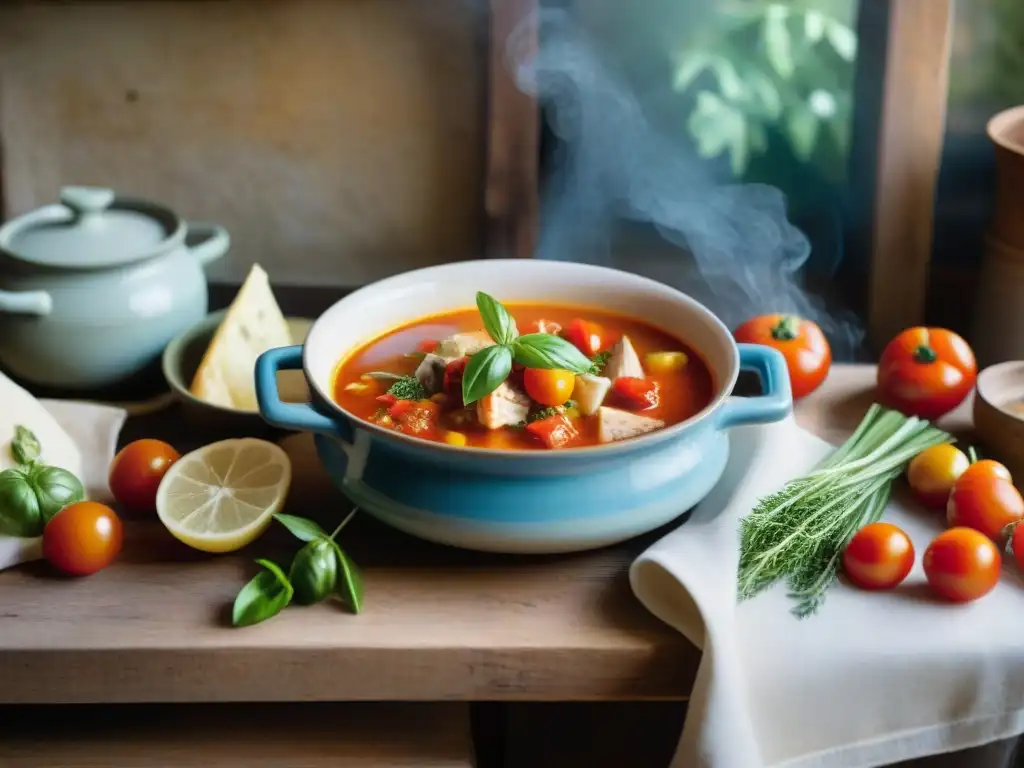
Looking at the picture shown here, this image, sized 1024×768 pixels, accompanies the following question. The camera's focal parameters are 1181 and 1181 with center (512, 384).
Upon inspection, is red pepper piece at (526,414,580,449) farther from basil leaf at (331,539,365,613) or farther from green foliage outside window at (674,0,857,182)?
green foliage outside window at (674,0,857,182)

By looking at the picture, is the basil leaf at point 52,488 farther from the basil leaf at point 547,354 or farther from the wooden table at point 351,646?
the basil leaf at point 547,354

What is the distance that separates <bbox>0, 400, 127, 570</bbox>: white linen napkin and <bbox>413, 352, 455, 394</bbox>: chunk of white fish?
44 centimetres

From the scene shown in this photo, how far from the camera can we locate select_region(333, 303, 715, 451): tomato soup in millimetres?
1321

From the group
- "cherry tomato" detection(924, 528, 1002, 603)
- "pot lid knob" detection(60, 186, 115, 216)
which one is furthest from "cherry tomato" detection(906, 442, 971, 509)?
"pot lid knob" detection(60, 186, 115, 216)

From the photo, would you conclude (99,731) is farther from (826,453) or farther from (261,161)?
(261,161)

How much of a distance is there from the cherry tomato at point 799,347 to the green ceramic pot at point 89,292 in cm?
88

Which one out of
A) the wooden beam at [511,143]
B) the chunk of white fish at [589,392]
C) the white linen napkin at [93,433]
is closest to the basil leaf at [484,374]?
the chunk of white fish at [589,392]

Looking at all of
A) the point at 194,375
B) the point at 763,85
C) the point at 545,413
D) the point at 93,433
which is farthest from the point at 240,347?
the point at 763,85

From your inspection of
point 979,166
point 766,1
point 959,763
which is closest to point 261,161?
point 766,1

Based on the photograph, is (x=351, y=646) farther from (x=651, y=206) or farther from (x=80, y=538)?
(x=651, y=206)

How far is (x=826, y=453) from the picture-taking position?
1535mm

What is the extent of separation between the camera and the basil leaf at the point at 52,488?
4.47 feet

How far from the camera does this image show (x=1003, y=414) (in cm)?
151

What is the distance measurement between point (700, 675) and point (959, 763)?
37 centimetres
